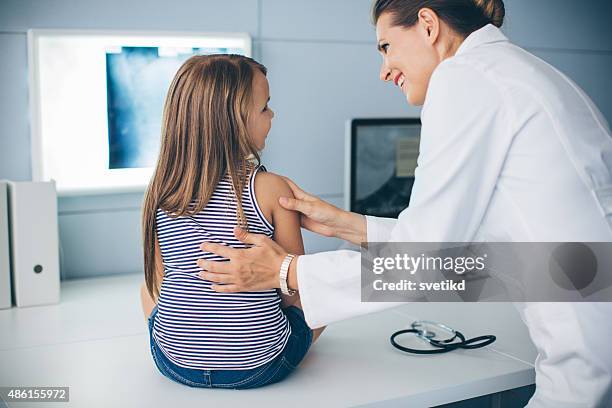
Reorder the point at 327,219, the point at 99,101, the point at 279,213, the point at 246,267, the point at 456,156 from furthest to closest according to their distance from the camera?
the point at 99,101 < the point at 327,219 < the point at 279,213 < the point at 246,267 < the point at 456,156

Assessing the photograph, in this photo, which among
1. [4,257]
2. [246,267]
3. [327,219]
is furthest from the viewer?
[4,257]

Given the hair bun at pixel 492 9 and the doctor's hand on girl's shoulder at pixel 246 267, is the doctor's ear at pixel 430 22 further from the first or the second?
the doctor's hand on girl's shoulder at pixel 246 267

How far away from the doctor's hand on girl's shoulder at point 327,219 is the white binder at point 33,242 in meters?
0.79

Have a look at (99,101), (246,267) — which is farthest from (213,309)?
(99,101)

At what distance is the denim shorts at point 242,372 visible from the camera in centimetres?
142

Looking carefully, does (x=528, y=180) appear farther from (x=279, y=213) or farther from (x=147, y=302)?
(x=147, y=302)

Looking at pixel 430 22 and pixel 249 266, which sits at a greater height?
pixel 430 22

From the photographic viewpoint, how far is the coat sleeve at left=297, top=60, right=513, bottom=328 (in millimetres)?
1257

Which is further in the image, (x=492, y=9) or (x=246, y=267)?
(x=492, y=9)

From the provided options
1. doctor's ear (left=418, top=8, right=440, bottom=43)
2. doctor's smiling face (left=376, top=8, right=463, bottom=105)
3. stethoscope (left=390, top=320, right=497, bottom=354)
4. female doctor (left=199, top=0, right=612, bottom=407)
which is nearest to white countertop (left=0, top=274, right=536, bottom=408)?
stethoscope (left=390, top=320, right=497, bottom=354)

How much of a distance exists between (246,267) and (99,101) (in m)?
1.08

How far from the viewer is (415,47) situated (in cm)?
148

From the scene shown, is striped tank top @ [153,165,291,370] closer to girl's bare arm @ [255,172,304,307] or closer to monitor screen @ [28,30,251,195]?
girl's bare arm @ [255,172,304,307]

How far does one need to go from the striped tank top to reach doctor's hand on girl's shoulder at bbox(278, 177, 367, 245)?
195mm
